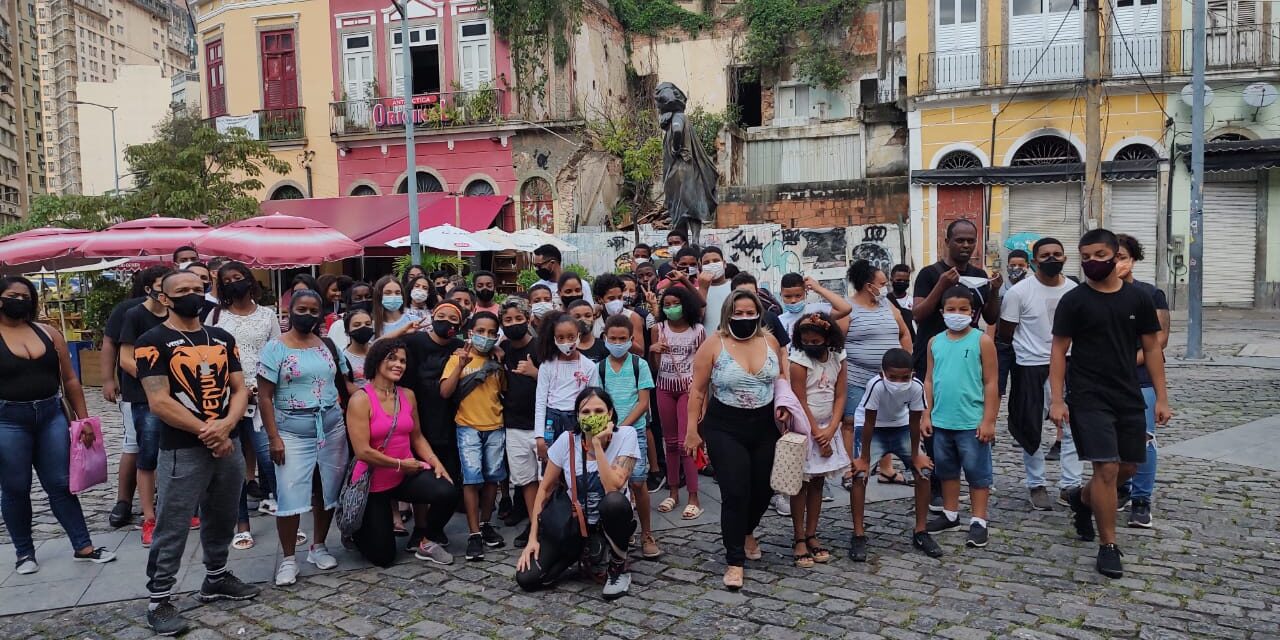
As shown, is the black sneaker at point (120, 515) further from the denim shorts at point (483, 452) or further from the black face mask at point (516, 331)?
the black face mask at point (516, 331)

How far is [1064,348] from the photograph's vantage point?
557 centimetres

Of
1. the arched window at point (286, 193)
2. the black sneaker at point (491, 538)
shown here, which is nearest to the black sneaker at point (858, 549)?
the black sneaker at point (491, 538)

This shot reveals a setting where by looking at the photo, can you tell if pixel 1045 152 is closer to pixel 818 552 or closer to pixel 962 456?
pixel 962 456

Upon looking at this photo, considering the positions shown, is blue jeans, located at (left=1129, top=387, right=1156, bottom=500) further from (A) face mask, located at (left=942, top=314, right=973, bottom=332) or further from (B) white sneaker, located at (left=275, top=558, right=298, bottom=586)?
(B) white sneaker, located at (left=275, top=558, right=298, bottom=586)

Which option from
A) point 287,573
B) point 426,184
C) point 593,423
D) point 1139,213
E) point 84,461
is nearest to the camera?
point 593,423

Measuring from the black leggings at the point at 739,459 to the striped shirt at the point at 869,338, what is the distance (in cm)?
143

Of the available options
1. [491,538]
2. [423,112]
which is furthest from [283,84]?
[491,538]

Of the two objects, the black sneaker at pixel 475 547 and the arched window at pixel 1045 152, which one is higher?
the arched window at pixel 1045 152

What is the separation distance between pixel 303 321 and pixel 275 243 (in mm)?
6763

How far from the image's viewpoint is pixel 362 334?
627cm

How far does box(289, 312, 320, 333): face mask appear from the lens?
572 centimetres

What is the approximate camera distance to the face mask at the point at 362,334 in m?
6.25

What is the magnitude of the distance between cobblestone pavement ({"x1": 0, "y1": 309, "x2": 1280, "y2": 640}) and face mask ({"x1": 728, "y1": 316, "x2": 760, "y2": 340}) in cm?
142

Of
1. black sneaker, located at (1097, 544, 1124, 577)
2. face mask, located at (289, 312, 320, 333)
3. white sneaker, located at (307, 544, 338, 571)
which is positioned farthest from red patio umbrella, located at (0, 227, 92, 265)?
black sneaker, located at (1097, 544, 1124, 577)
